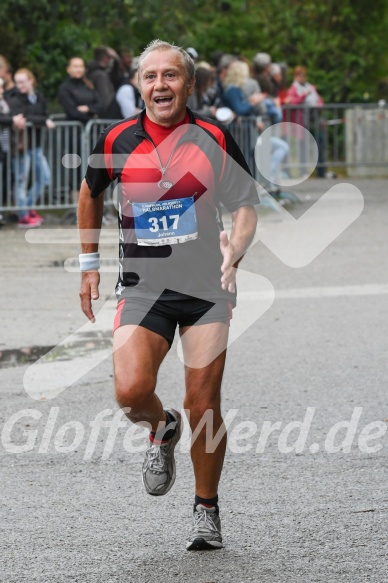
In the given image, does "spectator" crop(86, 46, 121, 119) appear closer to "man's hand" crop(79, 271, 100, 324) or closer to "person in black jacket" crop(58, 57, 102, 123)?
"person in black jacket" crop(58, 57, 102, 123)

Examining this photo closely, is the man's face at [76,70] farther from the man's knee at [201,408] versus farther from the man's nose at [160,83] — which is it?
the man's knee at [201,408]

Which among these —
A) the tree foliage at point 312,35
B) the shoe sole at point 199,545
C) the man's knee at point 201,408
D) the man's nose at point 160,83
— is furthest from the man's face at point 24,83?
the tree foliage at point 312,35

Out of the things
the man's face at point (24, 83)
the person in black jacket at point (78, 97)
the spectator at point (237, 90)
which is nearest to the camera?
the man's face at point (24, 83)

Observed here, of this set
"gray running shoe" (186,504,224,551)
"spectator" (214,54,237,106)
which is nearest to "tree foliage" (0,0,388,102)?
"spectator" (214,54,237,106)

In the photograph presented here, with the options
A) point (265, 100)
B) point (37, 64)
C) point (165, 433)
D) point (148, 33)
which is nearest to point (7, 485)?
point (165, 433)

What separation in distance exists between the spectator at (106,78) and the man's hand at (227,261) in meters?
12.7

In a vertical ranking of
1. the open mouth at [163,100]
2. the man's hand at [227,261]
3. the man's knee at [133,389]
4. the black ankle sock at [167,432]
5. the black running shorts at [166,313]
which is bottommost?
Answer: the black ankle sock at [167,432]

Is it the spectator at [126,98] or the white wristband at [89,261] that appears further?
the spectator at [126,98]

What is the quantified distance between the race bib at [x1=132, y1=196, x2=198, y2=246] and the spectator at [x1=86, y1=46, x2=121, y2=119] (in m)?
12.6

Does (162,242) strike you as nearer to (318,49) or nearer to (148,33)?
(148,33)

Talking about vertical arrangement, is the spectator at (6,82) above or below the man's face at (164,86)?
below

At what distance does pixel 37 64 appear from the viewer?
78.6 ft

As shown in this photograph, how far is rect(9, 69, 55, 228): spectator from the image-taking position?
16.3m

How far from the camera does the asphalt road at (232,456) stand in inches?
199
